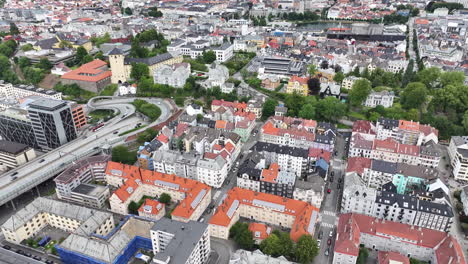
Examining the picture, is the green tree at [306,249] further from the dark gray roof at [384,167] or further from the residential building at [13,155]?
the residential building at [13,155]

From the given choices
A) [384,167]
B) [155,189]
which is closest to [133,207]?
[155,189]

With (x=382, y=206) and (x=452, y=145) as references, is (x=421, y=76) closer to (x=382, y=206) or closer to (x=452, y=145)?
(x=452, y=145)

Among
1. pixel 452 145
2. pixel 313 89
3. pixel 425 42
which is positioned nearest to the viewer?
pixel 452 145

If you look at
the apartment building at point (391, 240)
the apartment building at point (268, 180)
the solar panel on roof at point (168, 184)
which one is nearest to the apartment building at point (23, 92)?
the solar panel on roof at point (168, 184)

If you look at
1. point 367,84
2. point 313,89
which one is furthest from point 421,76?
point 313,89

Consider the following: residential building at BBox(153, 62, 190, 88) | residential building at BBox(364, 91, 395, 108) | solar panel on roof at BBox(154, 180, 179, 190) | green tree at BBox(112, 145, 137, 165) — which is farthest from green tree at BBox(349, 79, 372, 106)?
green tree at BBox(112, 145, 137, 165)

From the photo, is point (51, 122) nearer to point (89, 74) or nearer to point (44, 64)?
point (89, 74)
